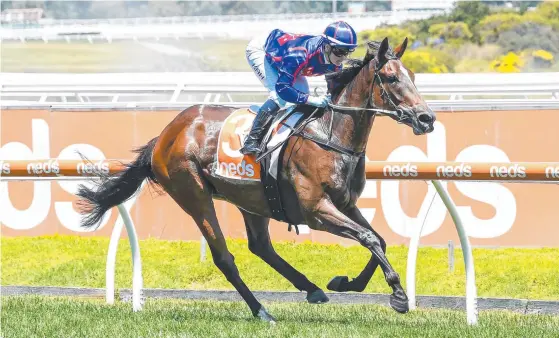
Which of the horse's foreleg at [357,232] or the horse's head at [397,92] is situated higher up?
the horse's head at [397,92]

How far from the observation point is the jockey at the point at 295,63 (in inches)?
248

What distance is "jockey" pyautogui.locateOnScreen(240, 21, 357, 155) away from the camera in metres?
6.30

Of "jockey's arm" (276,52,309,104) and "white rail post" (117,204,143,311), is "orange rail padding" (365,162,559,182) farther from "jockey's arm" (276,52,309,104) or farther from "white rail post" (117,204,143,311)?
"white rail post" (117,204,143,311)

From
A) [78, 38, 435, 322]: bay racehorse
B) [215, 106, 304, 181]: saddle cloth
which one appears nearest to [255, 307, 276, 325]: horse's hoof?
[78, 38, 435, 322]: bay racehorse

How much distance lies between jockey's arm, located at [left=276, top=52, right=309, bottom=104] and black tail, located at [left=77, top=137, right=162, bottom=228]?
1.37 m

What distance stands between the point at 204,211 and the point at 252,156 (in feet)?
1.98

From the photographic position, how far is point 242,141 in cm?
668

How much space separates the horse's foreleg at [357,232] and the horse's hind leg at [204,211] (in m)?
0.83

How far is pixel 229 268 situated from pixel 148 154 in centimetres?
103

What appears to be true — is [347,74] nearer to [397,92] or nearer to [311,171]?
[397,92]

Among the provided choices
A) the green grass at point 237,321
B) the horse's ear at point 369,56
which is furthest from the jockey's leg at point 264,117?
the green grass at point 237,321

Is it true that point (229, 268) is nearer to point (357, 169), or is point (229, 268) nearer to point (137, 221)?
point (357, 169)

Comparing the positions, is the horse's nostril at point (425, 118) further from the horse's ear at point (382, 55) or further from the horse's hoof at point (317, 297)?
the horse's hoof at point (317, 297)

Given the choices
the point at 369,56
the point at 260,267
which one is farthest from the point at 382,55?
the point at 260,267
